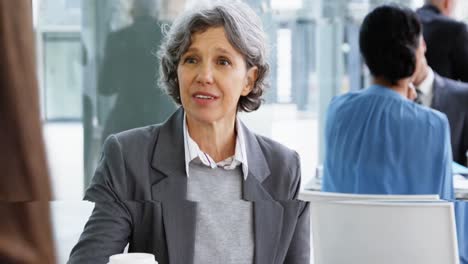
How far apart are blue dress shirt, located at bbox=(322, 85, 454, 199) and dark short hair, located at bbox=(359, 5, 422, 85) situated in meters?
0.05

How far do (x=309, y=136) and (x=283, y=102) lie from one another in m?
0.12

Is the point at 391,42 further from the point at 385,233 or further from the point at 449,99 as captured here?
the point at 385,233

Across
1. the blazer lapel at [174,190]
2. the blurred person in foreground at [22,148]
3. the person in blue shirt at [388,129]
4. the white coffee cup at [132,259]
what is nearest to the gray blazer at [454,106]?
the person in blue shirt at [388,129]

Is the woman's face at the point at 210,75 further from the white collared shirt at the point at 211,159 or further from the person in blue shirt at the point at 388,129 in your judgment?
the person in blue shirt at the point at 388,129

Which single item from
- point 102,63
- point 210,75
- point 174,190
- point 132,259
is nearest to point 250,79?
point 210,75

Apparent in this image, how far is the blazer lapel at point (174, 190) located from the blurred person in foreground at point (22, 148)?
1.10ft

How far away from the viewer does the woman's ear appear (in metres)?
0.87

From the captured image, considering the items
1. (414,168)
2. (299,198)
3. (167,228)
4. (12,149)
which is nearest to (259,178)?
(299,198)

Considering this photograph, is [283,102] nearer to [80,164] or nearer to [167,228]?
A: [80,164]

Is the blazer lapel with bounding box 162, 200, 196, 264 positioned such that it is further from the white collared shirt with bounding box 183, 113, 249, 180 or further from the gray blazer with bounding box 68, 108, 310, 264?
the white collared shirt with bounding box 183, 113, 249, 180

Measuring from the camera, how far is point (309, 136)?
6.11 ft

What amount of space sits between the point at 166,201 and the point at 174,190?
0.15 ft

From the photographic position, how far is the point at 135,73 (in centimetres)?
159

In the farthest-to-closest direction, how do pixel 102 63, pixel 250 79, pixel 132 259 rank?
pixel 102 63 < pixel 250 79 < pixel 132 259
